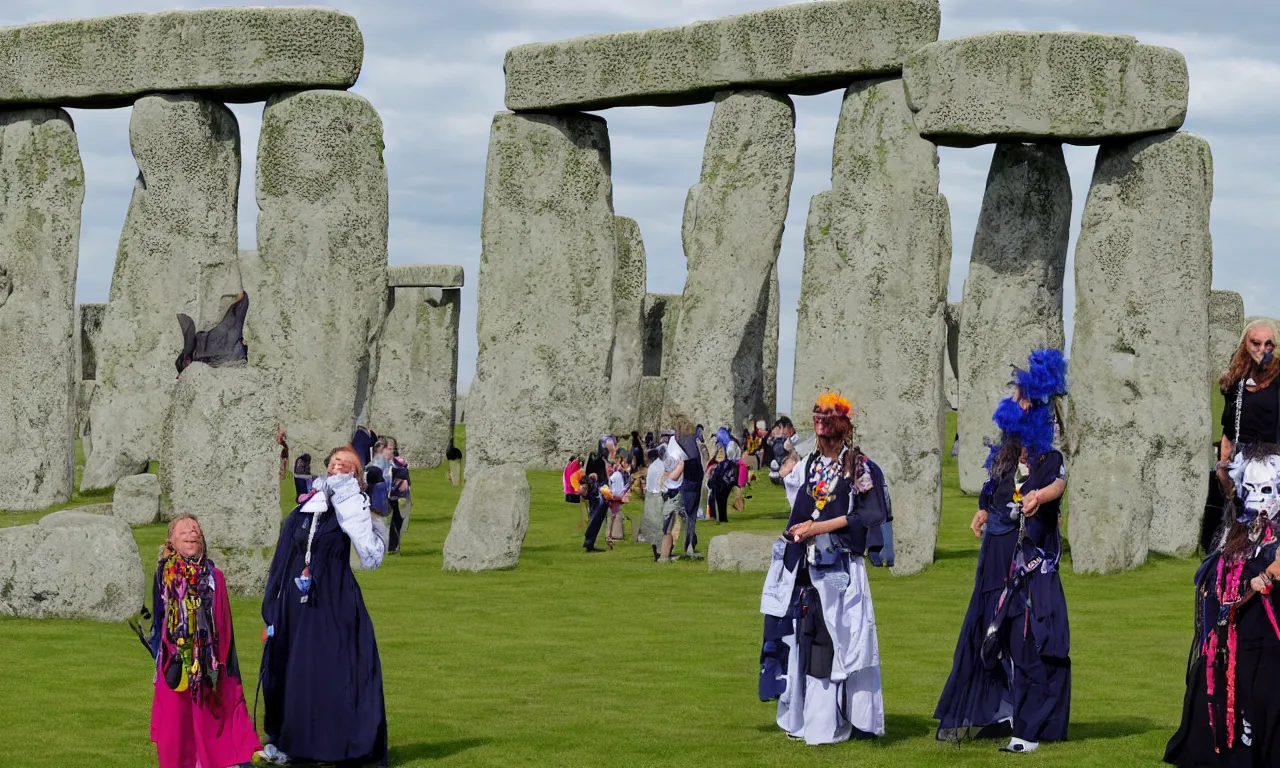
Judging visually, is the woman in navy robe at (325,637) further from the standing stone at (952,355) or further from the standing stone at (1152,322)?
the standing stone at (952,355)

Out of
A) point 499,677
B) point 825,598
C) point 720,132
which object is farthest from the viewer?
point 720,132

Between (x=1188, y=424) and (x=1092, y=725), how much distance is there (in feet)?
29.1

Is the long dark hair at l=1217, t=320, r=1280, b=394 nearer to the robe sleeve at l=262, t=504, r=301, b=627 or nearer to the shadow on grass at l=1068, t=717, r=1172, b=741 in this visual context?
the shadow on grass at l=1068, t=717, r=1172, b=741

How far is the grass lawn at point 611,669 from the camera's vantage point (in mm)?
11953

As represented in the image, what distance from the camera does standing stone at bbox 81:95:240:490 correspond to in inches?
1082

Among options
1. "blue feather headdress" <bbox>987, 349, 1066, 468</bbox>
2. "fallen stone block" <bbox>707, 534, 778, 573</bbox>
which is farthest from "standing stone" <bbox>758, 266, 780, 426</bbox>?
"blue feather headdress" <bbox>987, 349, 1066, 468</bbox>

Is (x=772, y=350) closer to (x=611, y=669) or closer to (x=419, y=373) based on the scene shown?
(x=419, y=373)

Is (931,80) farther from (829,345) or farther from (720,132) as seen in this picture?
(720,132)

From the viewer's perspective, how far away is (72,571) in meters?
16.2

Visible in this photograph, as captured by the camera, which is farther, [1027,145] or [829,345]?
[1027,145]

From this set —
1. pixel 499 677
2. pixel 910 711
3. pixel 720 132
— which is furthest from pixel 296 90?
pixel 910 711

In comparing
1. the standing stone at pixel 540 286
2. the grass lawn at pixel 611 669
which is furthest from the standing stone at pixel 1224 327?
the grass lawn at pixel 611 669

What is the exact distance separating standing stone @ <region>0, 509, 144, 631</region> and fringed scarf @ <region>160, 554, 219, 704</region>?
5598 millimetres

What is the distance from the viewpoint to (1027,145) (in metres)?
26.8
